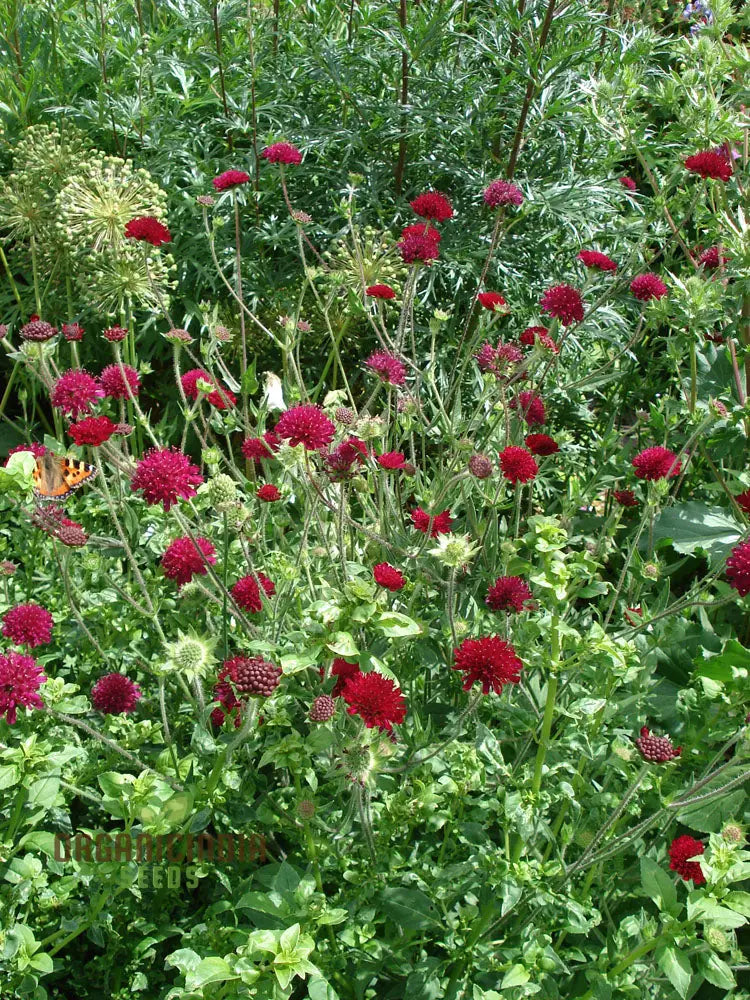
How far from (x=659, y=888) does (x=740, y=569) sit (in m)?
0.64

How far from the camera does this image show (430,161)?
3.46m

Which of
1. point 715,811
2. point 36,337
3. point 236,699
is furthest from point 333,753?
point 36,337

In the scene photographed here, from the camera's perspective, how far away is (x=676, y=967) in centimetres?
141

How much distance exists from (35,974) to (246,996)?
0.45 metres

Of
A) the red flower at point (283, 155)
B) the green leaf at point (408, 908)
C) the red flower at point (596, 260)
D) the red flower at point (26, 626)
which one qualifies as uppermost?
the red flower at point (283, 155)

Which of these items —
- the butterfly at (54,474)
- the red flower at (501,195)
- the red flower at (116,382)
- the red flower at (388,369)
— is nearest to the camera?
the red flower at (388,369)

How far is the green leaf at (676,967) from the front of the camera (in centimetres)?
139

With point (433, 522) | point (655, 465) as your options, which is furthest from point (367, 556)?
point (655, 465)

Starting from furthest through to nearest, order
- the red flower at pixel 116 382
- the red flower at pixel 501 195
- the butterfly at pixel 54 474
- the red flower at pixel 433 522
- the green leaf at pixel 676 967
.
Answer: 1. the red flower at pixel 501 195
2. the butterfly at pixel 54 474
3. the red flower at pixel 116 382
4. the red flower at pixel 433 522
5. the green leaf at pixel 676 967

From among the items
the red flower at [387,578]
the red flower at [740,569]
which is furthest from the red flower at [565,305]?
the red flower at [387,578]

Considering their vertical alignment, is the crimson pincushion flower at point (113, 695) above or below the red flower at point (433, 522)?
below

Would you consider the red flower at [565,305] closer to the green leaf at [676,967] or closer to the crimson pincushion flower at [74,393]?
the crimson pincushion flower at [74,393]

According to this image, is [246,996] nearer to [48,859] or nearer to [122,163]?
[48,859]

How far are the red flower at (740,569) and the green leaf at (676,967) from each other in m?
0.68
